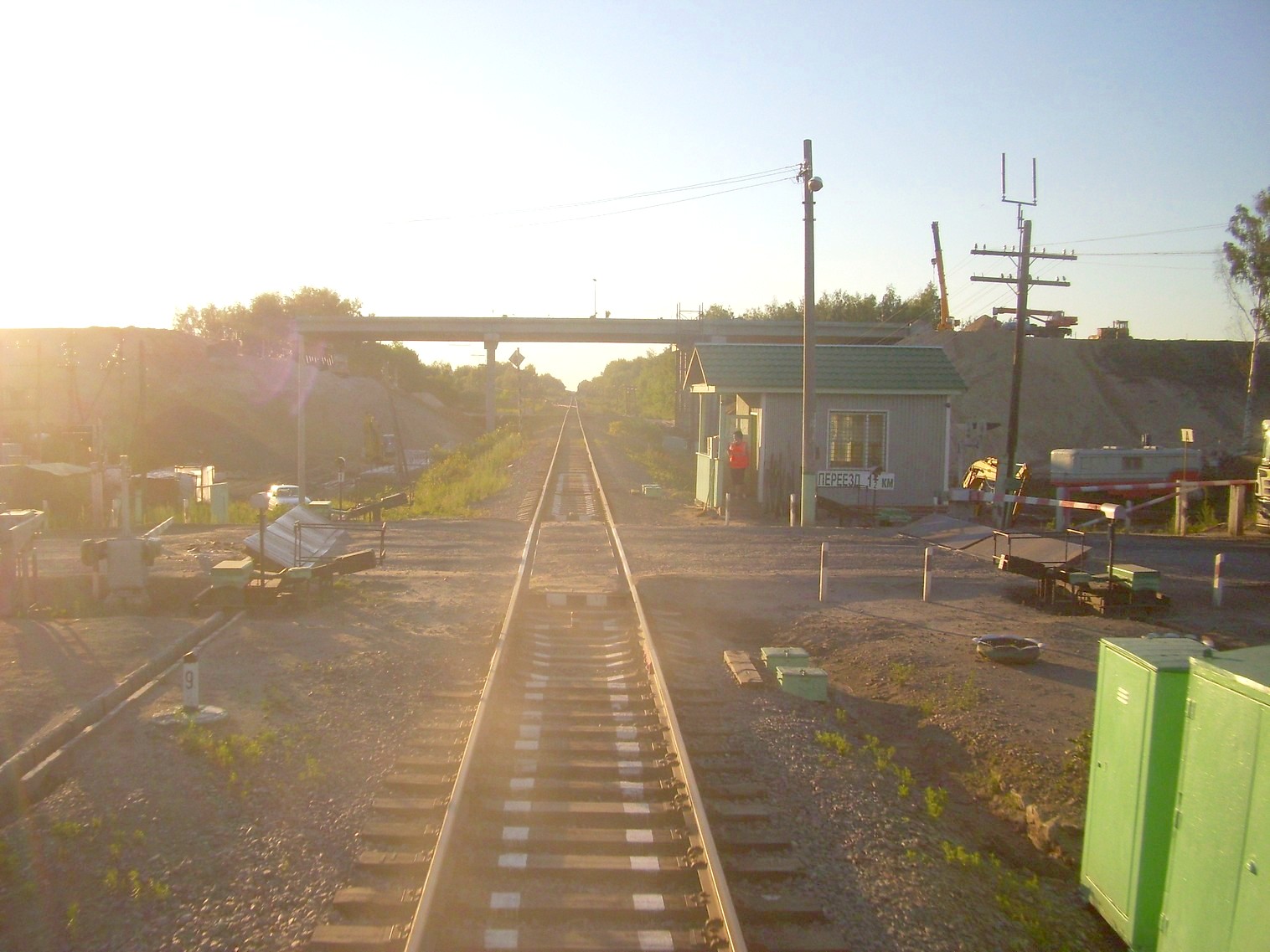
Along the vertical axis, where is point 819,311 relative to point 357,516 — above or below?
above

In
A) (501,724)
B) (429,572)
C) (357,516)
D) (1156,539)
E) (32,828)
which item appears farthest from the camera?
(357,516)

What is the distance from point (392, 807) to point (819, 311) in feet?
291

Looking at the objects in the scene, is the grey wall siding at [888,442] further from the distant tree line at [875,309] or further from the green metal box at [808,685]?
the distant tree line at [875,309]

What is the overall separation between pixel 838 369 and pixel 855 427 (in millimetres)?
1554

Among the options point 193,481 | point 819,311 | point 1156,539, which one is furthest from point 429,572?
point 819,311

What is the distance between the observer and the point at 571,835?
5.80m

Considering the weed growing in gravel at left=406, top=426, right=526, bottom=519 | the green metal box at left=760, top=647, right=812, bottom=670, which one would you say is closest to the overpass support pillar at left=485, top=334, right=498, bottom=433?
the weed growing in gravel at left=406, top=426, right=526, bottom=519

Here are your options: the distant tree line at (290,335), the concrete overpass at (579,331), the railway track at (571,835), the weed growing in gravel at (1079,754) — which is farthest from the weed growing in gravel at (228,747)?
the distant tree line at (290,335)

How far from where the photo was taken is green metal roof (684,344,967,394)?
25344 millimetres

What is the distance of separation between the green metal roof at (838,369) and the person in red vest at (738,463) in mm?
1575

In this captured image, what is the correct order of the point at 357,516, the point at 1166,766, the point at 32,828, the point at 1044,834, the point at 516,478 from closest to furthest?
1. the point at 1166,766
2. the point at 32,828
3. the point at 1044,834
4. the point at 357,516
5. the point at 516,478

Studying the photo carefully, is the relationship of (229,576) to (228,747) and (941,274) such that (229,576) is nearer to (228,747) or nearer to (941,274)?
(228,747)

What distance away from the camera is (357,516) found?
24766 millimetres

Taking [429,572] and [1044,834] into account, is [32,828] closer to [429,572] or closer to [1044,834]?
[1044,834]
